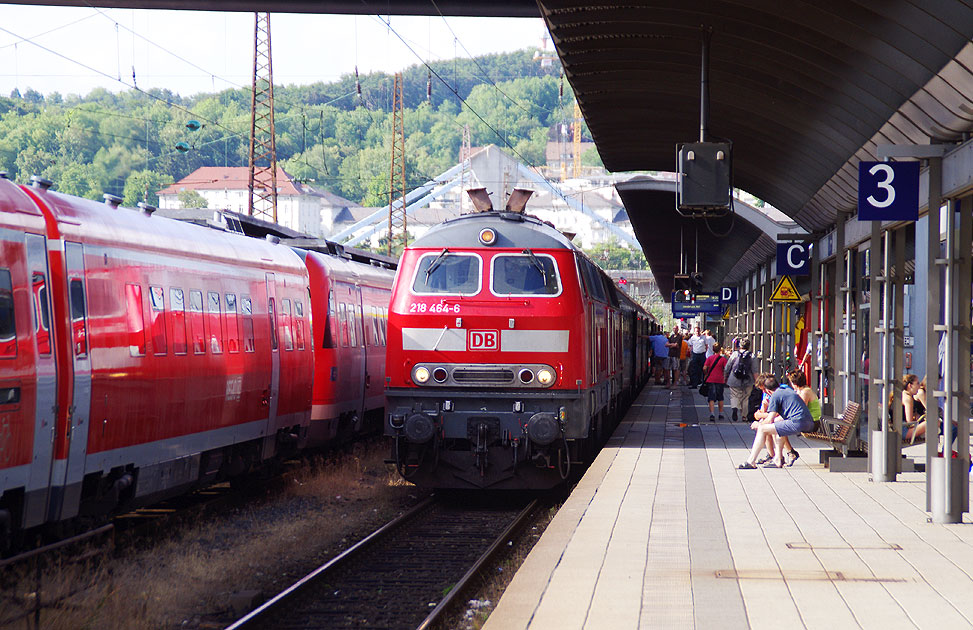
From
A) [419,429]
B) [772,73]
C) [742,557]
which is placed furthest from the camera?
[419,429]

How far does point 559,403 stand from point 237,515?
12.4 feet

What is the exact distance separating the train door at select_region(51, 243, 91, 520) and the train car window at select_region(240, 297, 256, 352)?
13.0 ft

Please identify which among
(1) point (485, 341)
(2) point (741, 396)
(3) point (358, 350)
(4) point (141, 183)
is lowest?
(2) point (741, 396)

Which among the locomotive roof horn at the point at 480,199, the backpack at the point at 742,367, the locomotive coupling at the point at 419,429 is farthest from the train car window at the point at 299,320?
the backpack at the point at 742,367

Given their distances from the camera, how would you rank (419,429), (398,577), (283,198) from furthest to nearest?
(283,198) < (419,429) < (398,577)

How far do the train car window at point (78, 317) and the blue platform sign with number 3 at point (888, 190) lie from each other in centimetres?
637

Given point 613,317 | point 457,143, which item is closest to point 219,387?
point 613,317

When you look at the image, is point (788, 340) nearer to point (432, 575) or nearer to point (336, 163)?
point (432, 575)

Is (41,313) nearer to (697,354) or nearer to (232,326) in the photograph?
(232,326)

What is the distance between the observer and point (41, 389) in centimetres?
859

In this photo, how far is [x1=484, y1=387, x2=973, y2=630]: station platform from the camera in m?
6.29

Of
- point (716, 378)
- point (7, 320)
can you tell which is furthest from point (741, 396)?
point (7, 320)

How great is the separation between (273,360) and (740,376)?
10403 mm

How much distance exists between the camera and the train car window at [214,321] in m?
12.4
